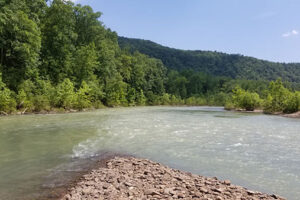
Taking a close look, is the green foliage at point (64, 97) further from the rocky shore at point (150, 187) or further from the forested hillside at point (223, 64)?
the forested hillside at point (223, 64)

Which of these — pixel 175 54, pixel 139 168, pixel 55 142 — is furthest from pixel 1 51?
pixel 175 54

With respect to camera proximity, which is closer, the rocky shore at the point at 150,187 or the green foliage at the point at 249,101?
the rocky shore at the point at 150,187

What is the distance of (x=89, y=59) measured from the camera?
139ft

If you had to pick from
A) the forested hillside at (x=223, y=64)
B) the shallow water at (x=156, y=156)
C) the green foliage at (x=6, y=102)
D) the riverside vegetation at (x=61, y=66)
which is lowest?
the shallow water at (x=156, y=156)

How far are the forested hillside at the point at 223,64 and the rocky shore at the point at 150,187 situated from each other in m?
153

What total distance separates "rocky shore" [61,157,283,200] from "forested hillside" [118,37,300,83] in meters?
153

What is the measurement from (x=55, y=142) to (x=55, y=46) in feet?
104

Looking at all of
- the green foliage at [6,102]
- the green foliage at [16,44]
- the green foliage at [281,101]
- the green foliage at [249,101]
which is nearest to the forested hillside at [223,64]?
the green foliage at [249,101]

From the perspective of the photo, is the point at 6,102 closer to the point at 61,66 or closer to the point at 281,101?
the point at 61,66

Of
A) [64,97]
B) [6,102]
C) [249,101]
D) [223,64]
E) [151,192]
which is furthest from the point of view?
[223,64]

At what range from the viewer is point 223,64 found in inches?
7156

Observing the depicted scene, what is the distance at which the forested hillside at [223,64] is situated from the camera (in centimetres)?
16462

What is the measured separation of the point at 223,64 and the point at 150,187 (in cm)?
18975

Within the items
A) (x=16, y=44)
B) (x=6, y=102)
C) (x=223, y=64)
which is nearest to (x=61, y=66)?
(x=16, y=44)
